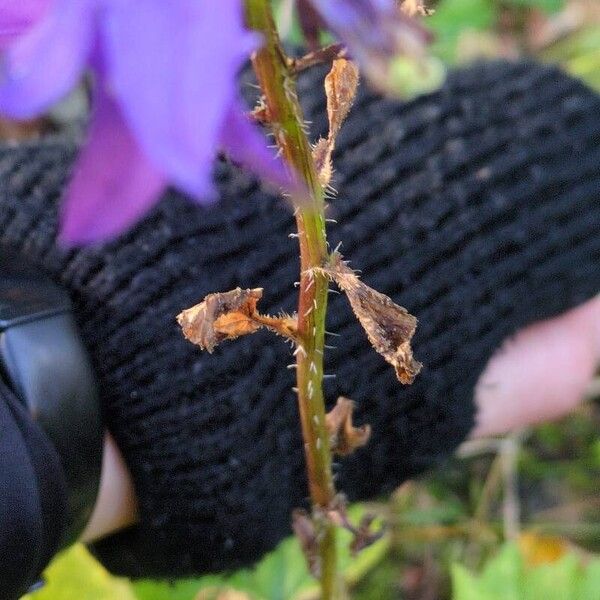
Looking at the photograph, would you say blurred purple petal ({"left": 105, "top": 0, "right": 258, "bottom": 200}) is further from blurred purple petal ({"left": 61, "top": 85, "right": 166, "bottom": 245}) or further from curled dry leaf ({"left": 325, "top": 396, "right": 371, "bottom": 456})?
curled dry leaf ({"left": 325, "top": 396, "right": 371, "bottom": 456})

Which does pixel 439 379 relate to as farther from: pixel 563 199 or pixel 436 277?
pixel 563 199

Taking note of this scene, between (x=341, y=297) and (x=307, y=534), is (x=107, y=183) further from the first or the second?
(x=341, y=297)

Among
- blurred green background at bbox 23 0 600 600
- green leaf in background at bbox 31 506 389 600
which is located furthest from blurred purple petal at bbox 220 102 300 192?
blurred green background at bbox 23 0 600 600

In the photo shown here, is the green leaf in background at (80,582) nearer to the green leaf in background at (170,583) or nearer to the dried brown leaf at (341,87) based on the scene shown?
the green leaf in background at (170,583)

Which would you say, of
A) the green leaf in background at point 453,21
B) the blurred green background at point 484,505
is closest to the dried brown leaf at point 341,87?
the blurred green background at point 484,505

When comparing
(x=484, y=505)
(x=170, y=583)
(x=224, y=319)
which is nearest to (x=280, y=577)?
(x=170, y=583)
